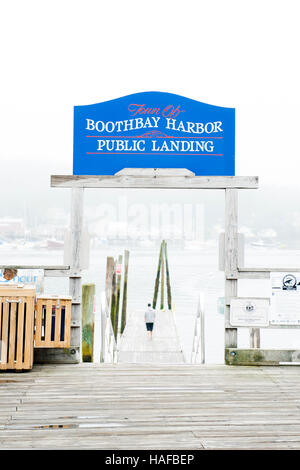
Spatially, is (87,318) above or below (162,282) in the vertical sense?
above

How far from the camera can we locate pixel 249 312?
5977 millimetres

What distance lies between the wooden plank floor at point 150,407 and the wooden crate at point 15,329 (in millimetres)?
164

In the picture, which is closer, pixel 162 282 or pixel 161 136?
pixel 161 136

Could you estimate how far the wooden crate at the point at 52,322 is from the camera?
18.4 feet

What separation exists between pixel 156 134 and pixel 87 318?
14.1 feet

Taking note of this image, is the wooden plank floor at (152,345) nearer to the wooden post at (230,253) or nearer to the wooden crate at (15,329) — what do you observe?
the wooden post at (230,253)

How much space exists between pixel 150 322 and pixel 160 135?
19.0 feet

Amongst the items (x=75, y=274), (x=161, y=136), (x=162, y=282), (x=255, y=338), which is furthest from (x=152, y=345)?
(x=162, y=282)

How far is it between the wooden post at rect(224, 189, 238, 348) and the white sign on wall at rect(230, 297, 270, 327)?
3.6 inches

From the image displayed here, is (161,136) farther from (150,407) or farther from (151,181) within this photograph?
(150,407)

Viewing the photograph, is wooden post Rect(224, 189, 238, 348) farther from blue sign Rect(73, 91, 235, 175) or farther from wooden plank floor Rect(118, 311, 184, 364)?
wooden plank floor Rect(118, 311, 184, 364)

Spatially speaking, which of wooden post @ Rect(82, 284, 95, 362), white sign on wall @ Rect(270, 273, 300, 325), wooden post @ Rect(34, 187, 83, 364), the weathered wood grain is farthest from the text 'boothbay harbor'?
wooden post @ Rect(82, 284, 95, 362)

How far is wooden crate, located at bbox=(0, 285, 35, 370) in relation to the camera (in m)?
5.36

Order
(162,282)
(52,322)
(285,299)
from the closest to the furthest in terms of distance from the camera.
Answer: (52,322)
(285,299)
(162,282)
